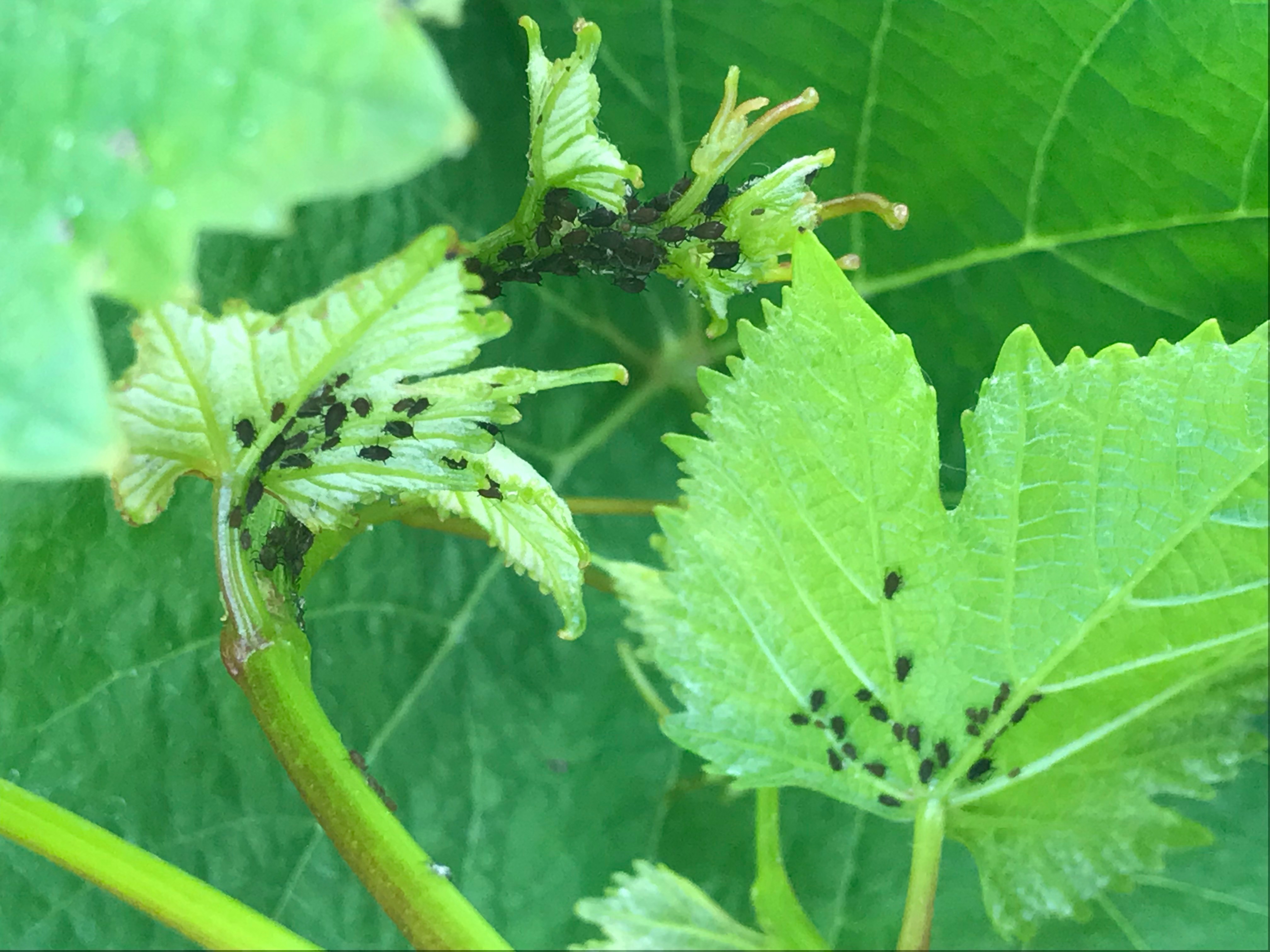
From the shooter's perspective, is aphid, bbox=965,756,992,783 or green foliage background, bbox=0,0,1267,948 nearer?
aphid, bbox=965,756,992,783

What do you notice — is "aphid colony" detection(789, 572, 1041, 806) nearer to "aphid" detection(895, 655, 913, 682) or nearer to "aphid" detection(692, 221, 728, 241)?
"aphid" detection(895, 655, 913, 682)

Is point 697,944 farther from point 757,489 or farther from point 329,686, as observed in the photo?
point 329,686

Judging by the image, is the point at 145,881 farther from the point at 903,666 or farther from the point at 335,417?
the point at 903,666

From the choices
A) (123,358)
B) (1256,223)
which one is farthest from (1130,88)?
(123,358)

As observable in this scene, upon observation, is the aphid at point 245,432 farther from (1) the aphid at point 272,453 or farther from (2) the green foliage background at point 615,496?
(2) the green foliage background at point 615,496

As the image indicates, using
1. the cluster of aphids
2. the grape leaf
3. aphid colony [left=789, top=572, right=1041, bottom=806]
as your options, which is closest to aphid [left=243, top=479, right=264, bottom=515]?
the cluster of aphids

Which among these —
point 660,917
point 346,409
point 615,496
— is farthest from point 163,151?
point 615,496
